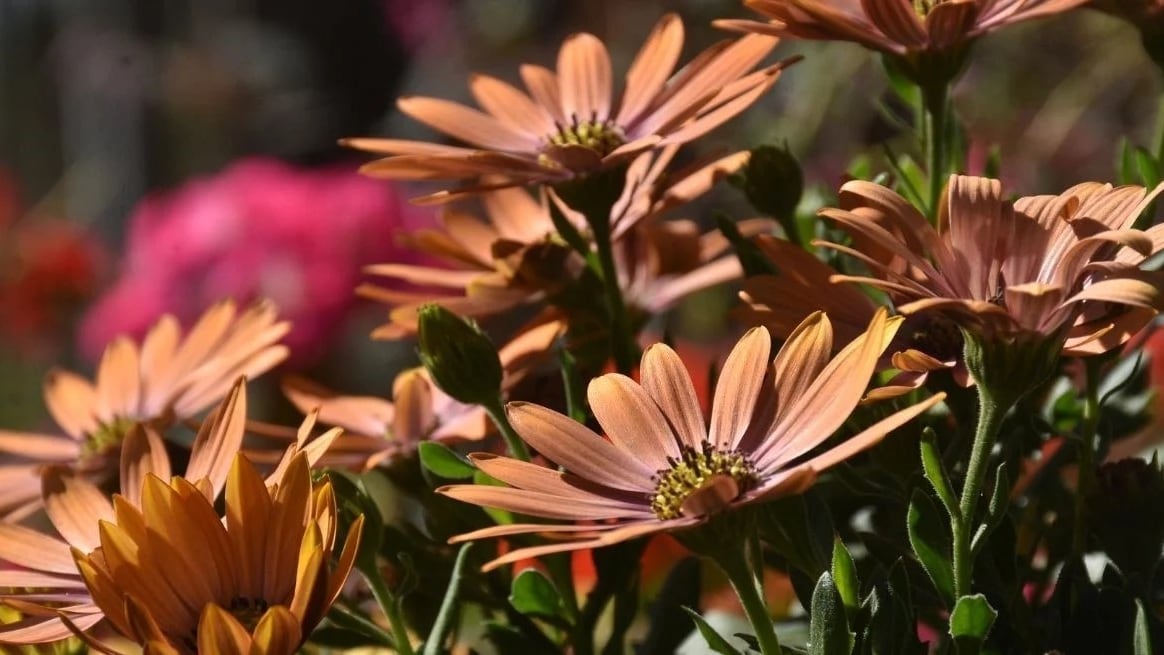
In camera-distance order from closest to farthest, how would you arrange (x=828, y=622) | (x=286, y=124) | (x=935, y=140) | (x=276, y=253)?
(x=828, y=622) → (x=935, y=140) → (x=276, y=253) → (x=286, y=124)

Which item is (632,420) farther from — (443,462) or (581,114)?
(581,114)

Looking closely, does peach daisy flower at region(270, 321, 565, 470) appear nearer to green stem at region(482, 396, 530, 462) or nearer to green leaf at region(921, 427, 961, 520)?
green stem at region(482, 396, 530, 462)

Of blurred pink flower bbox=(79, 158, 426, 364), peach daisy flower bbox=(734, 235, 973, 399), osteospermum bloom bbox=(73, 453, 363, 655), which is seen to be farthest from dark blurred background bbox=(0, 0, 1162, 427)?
osteospermum bloom bbox=(73, 453, 363, 655)

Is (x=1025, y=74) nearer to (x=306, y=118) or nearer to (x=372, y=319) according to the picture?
(x=372, y=319)

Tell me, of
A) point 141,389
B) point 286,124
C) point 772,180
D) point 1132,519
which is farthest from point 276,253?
point 286,124

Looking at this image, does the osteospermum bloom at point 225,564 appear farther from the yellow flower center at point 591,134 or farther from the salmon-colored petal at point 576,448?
the yellow flower center at point 591,134
